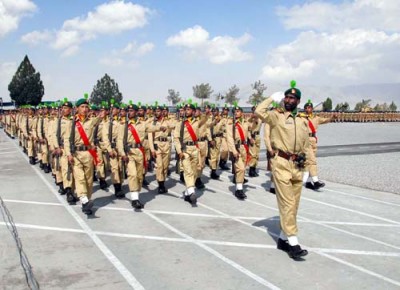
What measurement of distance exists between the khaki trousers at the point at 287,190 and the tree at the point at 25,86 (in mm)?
73546

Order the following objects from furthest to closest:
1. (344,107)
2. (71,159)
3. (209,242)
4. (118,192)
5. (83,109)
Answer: (344,107), (118,192), (83,109), (71,159), (209,242)

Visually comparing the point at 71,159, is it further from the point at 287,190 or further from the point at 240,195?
the point at 287,190

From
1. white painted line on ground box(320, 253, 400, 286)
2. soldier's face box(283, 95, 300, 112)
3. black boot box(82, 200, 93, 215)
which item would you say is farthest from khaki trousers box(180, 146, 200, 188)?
white painted line on ground box(320, 253, 400, 286)

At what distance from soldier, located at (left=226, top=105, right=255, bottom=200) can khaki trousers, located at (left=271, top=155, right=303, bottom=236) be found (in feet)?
11.5

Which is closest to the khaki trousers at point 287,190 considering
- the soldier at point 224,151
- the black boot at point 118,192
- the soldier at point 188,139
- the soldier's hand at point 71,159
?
the soldier at point 188,139

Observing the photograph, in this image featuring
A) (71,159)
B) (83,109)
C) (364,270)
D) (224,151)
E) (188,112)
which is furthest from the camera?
(224,151)

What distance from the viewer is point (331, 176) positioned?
41.5 feet

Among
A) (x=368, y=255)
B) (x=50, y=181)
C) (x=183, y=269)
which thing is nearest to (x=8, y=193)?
(x=50, y=181)

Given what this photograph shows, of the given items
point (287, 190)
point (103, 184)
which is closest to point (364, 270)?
point (287, 190)

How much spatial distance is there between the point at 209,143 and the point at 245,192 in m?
3.16

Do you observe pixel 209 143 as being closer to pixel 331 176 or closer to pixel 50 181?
pixel 331 176

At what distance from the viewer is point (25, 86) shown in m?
73.4

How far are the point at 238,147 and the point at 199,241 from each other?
421 cm

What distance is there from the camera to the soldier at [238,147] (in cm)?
959
